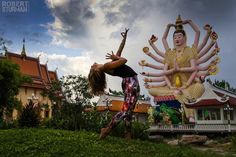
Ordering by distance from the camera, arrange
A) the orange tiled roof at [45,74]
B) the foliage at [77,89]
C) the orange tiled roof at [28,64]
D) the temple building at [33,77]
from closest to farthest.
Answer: the foliage at [77,89] < the temple building at [33,77] < the orange tiled roof at [28,64] < the orange tiled roof at [45,74]

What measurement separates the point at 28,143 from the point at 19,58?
43086mm

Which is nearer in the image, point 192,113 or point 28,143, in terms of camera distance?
point 28,143

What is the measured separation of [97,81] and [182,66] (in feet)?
98.9

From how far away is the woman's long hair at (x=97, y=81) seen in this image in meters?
8.76

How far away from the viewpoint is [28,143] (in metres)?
7.79

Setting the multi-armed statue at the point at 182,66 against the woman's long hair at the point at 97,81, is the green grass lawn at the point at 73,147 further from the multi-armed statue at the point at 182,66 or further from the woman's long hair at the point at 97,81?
the multi-armed statue at the point at 182,66

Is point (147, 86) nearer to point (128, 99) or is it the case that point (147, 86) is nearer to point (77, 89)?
point (77, 89)

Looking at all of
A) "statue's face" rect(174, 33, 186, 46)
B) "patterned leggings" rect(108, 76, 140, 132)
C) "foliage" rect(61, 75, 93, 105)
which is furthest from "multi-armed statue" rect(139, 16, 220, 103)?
"patterned leggings" rect(108, 76, 140, 132)

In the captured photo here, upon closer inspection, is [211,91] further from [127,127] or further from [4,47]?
[127,127]

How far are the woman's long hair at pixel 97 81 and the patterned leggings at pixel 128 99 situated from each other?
1.75 feet

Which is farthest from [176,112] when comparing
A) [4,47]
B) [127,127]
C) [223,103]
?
Result: [127,127]

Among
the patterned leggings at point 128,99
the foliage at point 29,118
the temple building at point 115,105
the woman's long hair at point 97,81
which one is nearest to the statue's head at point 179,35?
the temple building at point 115,105

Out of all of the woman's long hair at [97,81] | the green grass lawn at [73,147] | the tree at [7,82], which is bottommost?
the green grass lawn at [73,147]

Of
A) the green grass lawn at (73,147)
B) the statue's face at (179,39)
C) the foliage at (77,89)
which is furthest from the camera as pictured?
the statue's face at (179,39)
